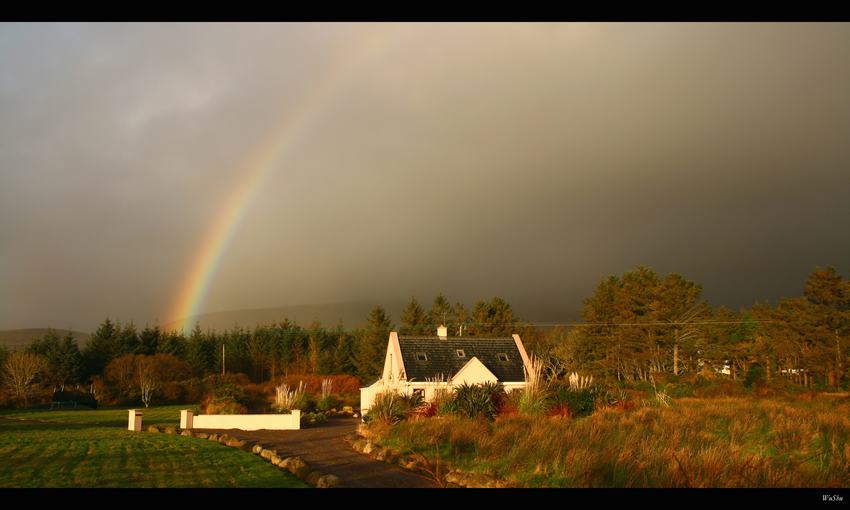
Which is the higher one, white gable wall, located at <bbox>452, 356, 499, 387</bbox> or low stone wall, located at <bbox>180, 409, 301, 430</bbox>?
white gable wall, located at <bbox>452, 356, 499, 387</bbox>

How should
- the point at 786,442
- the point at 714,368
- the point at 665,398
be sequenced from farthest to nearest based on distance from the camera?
the point at 714,368 < the point at 665,398 < the point at 786,442

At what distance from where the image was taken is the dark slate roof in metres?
28.2

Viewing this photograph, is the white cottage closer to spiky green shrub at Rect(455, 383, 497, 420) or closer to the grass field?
spiky green shrub at Rect(455, 383, 497, 420)

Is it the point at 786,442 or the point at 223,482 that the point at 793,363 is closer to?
the point at 786,442

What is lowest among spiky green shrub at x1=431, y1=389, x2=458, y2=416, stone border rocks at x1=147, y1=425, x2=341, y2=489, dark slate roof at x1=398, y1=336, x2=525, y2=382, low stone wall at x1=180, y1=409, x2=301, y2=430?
low stone wall at x1=180, y1=409, x2=301, y2=430

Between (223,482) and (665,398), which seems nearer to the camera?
(223,482)

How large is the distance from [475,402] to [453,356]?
12.0 metres

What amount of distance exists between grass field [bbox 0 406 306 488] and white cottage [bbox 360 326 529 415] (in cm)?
1117

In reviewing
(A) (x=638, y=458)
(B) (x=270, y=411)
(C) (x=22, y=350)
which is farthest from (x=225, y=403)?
(C) (x=22, y=350)

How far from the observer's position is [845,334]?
34750 millimetres

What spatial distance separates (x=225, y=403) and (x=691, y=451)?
751 inches

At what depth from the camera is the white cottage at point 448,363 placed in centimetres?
2733

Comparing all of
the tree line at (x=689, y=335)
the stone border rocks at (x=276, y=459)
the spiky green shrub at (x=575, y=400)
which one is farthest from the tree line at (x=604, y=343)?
the stone border rocks at (x=276, y=459)

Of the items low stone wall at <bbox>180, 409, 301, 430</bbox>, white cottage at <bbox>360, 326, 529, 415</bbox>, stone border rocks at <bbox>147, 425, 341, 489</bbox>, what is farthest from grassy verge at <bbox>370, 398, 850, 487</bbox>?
white cottage at <bbox>360, 326, 529, 415</bbox>
